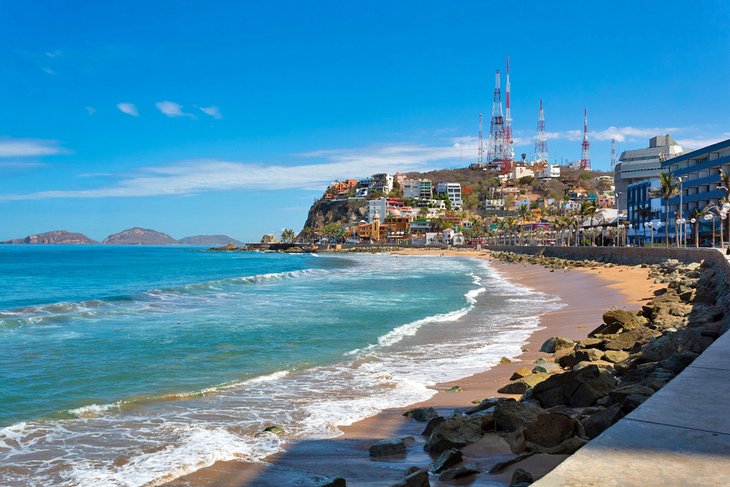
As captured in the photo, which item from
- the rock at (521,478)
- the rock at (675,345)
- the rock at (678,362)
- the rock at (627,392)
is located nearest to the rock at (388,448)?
the rock at (521,478)

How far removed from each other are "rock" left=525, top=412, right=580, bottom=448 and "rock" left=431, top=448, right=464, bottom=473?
0.68 meters

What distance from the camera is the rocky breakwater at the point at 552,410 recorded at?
5664 millimetres

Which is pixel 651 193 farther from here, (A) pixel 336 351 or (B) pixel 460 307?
(A) pixel 336 351

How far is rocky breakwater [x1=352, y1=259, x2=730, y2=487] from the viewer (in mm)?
5664

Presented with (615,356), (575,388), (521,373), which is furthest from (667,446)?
(615,356)

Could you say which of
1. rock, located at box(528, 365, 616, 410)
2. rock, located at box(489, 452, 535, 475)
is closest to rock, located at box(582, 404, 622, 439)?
rock, located at box(489, 452, 535, 475)

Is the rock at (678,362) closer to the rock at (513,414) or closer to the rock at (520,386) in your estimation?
the rock at (513,414)

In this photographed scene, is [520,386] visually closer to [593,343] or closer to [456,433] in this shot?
[456,433]

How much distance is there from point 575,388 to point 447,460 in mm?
2320

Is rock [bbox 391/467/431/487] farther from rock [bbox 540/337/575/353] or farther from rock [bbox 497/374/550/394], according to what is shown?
rock [bbox 540/337/575/353]

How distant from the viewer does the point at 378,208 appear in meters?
191

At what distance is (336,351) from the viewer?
571 inches

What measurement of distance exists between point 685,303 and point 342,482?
15032 millimetres

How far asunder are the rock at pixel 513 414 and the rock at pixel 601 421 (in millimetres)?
1103
